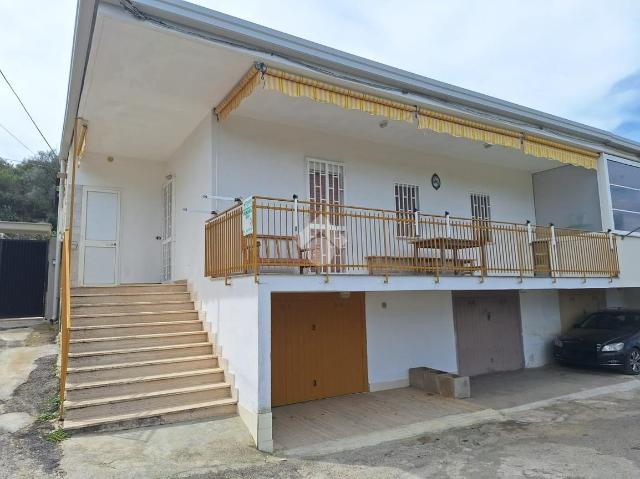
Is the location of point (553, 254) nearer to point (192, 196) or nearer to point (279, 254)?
point (279, 254)

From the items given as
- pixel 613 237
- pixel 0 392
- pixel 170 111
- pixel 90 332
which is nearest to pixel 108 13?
pixel 170 111

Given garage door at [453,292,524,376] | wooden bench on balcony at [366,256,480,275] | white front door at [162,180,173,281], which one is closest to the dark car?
garage door at [453,292,524,376]

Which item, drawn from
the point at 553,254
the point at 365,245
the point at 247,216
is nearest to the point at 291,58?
the point at 247,216

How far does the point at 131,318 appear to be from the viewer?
755cm

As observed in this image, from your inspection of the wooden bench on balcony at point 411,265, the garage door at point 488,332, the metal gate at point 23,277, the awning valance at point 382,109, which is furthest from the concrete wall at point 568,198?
the metal gate at point 23,277

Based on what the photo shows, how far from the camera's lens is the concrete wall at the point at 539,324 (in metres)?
11.6

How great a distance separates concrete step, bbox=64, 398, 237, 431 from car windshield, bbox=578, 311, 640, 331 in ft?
32.3

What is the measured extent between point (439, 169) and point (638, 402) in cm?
608

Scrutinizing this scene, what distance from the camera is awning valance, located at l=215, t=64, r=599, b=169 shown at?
6.71 meters

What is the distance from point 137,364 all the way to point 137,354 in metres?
0.30

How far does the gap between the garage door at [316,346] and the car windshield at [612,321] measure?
269 inches

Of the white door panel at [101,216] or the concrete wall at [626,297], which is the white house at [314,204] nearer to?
the white door panel at [101,216]

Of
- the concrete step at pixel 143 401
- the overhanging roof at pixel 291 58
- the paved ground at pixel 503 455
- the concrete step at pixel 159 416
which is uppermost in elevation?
the overhanging roof at pixel 291 58

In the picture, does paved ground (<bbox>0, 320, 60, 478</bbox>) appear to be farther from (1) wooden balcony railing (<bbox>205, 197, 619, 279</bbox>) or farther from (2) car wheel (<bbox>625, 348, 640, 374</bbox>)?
(2) car wheel (<bbox>625, 348, 640, 374</bbox>)
